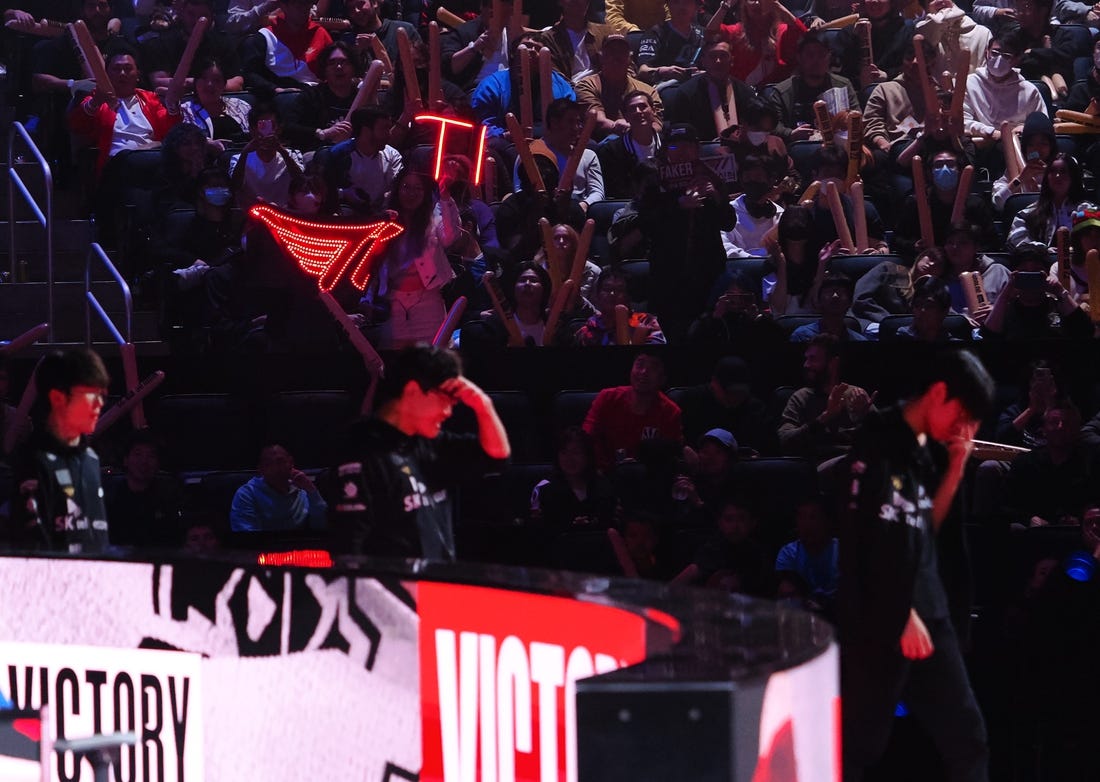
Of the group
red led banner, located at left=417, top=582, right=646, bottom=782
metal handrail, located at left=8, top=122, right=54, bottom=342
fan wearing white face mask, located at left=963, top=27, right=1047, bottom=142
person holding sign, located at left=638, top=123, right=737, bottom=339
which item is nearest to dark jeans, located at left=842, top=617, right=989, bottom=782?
red led banner, located at left=417, top=582, right=646, bottom=782

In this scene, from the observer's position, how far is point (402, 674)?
4000mm

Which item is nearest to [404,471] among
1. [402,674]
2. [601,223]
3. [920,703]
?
[402,674]

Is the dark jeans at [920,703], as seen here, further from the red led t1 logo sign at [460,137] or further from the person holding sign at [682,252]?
the red led t1 logo sign at [460,137]

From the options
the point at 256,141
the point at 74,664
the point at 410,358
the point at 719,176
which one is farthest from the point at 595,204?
the point at 74,664

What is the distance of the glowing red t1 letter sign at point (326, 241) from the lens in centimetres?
880

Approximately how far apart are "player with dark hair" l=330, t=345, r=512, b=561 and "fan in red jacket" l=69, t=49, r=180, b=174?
17.6 ft

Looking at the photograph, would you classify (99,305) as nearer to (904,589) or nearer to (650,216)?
(650,216)

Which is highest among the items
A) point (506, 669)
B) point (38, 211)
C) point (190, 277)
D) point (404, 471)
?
point (38, 211)

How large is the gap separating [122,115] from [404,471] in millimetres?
5838

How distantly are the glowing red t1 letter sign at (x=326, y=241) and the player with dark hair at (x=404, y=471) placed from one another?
3560mm

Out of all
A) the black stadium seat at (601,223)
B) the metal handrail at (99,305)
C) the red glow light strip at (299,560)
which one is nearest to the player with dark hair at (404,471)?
the red glow light strip at (299,560)

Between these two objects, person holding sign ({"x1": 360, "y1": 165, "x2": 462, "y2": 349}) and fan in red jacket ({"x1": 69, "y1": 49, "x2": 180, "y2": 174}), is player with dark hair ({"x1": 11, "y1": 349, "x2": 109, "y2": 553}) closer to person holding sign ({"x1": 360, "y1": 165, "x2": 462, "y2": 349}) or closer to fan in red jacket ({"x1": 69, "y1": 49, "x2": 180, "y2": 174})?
person holding sign ({"x1": 360, "y1": 165, "x2": 462, "y2": 349})

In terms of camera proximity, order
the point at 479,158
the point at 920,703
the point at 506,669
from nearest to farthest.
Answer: the point at 506,669 → the point at 920,703 → the point at 479,158

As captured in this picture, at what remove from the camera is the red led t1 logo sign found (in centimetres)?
980
